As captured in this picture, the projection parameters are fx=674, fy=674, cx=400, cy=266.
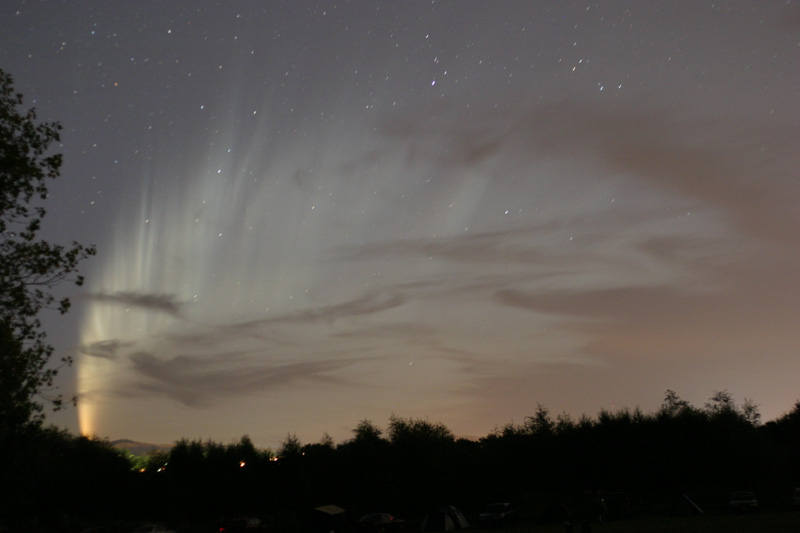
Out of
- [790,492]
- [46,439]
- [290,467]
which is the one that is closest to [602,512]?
[790,492]

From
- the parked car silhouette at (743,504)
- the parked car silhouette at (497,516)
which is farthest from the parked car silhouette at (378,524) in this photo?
the parked car silhouette at (743,504)

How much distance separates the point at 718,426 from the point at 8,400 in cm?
5799

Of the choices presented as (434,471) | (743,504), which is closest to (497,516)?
(743,504)

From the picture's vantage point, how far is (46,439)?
21.5 metres

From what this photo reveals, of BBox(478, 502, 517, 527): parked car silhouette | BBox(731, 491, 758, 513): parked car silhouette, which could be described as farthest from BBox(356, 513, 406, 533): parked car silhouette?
BBox(731, 491, 758, 513): parked car silhouette

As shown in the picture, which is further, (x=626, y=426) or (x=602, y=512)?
(x=626, y=426)

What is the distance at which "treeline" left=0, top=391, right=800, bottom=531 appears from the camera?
5772 centimetres

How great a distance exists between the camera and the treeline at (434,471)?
5772 cm

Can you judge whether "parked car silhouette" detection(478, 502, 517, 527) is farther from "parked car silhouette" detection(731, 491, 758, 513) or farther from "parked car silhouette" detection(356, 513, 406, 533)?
"parked car silhouette" detection(731, 491, 758, 513)

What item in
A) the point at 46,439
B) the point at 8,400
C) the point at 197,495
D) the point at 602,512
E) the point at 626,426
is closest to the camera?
the point at 8,400

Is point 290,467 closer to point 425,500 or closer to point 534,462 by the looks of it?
point 425,500

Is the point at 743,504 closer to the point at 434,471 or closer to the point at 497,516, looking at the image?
the point at 497,516

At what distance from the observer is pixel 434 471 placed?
6450 centimetres

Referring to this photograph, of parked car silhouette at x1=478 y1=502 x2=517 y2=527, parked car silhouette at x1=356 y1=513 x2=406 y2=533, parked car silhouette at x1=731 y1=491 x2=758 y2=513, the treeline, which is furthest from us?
the treeline
